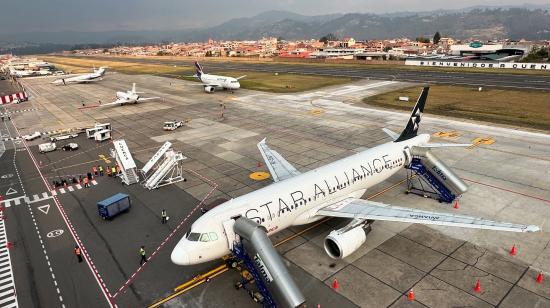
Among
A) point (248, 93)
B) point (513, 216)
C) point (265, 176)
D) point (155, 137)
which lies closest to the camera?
point (513, 216)

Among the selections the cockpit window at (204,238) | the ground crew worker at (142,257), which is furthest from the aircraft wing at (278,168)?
the ground crew worker at (142,257)

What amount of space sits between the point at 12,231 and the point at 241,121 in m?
44.9

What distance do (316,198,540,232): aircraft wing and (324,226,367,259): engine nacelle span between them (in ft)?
5.75

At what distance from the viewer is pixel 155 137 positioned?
62.6m

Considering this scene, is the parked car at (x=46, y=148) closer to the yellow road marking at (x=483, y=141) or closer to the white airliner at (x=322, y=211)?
the white airliner at (x=322, y=211)

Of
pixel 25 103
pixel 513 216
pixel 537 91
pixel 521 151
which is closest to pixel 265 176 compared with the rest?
pixel 513 216

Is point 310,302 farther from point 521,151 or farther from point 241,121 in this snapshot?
point 241,121

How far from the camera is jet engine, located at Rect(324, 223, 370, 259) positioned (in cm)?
2483

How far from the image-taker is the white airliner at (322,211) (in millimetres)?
22875

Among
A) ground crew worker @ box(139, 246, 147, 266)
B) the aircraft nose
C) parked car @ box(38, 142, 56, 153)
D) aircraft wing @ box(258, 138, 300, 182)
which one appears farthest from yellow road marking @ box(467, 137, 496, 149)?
parked car @ box(38, 142, 56, 153)

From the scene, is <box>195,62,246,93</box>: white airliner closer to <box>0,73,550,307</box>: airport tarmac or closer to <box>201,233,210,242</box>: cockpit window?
<box>0,73,550,307</box>: airport tarmac

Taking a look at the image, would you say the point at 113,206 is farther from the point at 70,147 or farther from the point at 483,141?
the point at 483,141

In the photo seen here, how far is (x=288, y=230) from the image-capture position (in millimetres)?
30938

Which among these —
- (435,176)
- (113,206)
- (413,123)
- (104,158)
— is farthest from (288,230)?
(104,158)
